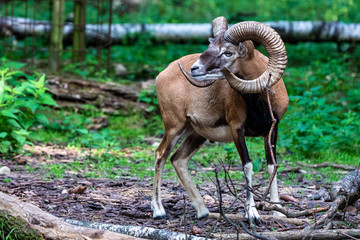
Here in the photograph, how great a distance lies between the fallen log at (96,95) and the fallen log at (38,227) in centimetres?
677

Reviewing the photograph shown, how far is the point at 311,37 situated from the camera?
1405 cm

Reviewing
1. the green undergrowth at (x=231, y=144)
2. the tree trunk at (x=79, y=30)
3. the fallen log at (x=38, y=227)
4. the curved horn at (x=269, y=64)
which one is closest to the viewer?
the fallen log at (x=38, y=227)

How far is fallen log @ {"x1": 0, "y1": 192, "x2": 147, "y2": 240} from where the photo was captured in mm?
4230

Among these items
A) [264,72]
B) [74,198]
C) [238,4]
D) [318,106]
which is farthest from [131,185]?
[238,4]

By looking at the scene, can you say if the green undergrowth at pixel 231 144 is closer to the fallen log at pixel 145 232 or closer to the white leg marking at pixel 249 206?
the white leg marking at pixel 249 206

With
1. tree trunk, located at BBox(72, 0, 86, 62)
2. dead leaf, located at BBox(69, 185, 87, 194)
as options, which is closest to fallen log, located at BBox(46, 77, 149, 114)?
tree trunk, located at BBox(72, 0, 86, 62)

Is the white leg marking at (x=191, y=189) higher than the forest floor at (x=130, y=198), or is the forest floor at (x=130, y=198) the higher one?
the white leg marking at (x=191, y=189)

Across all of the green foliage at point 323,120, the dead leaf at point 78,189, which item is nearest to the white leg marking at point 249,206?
the dead leaf at point 78,189

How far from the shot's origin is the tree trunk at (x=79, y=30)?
12.6m

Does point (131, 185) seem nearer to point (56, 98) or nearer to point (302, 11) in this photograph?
point (56, 98)

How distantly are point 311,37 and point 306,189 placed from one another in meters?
8.17

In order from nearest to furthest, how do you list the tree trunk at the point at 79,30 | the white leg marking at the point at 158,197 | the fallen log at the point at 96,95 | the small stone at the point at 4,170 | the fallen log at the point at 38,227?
the fallen log at the point at 38,227 → the white leg marking at the point at 158,197 → the small stone at the point at 4,170 → the fallen log at the point at 96,95 → the tree trunk at the point at 79,30

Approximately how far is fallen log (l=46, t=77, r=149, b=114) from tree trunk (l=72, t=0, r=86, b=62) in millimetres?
1763

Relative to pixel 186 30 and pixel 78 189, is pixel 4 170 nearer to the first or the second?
pixel 78 189
